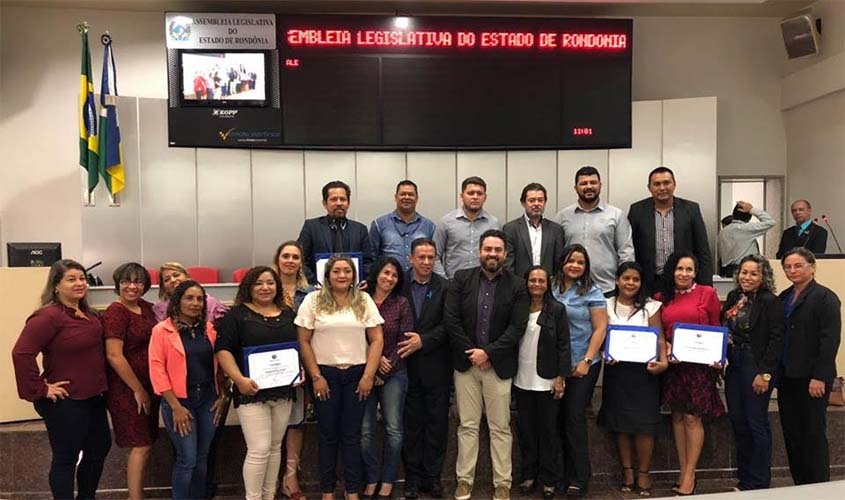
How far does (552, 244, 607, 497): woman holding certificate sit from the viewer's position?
3623mm

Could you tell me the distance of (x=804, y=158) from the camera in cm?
692

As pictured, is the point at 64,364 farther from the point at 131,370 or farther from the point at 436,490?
the point at 436,490

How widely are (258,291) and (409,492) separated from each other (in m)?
1.59

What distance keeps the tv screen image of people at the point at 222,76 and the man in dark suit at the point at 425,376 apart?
10.7ft

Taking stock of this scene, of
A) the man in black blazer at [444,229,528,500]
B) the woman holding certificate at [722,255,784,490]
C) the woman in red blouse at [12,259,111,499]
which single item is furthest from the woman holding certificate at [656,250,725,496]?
the woman in red blouse at [12,259,111,499]

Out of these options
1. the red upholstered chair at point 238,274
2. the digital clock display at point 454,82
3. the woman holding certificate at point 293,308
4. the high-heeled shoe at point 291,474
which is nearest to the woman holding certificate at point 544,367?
the woman holding certificate at point 293,308

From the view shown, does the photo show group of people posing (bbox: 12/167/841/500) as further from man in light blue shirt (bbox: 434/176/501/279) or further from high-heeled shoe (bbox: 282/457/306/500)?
man in light blue shirt (bbox: 434/176/501/279)

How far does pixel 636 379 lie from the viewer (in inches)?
146

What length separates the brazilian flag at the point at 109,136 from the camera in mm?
6004

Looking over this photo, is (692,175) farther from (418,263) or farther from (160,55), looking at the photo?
(160,55)

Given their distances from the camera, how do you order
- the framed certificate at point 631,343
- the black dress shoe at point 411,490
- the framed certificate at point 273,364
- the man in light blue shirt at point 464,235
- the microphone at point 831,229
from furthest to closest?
1. the microphone at point 831,229
2. the man in light blue shirt at point 464,235
3. the black dress shoe at point 411,490
4. the framed certificate at point 631,343
5. the framed certificate at point 273,364

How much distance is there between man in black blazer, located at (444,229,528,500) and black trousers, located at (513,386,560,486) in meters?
0.19

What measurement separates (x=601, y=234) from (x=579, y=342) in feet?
2.78

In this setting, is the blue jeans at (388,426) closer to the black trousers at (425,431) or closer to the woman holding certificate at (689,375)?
the black trousers at (425,431)
